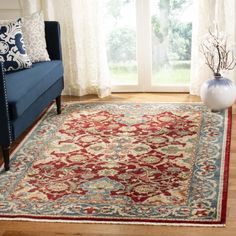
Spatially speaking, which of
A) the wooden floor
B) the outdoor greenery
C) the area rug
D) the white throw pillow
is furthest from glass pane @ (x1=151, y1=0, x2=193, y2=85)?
the wooden floor

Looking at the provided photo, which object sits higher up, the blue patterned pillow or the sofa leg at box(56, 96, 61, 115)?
the blue patterned pillow

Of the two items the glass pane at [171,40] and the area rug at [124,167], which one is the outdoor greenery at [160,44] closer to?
the glass pane at [171,40]

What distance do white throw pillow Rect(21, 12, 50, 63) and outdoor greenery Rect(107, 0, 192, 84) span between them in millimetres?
767

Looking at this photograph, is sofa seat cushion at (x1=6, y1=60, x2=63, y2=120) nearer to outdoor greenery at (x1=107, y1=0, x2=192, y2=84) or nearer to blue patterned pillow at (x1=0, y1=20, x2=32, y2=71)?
blue patterned pillow at (x1=0, y1=20, x2=32, y2=71)

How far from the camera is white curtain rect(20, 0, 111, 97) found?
4.71m

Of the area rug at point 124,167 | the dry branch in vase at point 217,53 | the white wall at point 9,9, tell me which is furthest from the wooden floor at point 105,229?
the white wall at point 9,9

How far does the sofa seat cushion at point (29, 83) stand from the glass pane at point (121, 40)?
2.30ft

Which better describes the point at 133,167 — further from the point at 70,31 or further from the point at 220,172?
the point at 70,31

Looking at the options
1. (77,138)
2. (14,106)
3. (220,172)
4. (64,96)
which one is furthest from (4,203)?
(64,96)

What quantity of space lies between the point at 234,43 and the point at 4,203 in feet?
8.22

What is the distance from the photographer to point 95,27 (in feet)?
15.5

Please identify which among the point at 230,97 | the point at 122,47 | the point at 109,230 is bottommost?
the point at 109,230

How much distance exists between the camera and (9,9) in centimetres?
484

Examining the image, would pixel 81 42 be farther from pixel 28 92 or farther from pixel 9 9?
pixel 28 92
